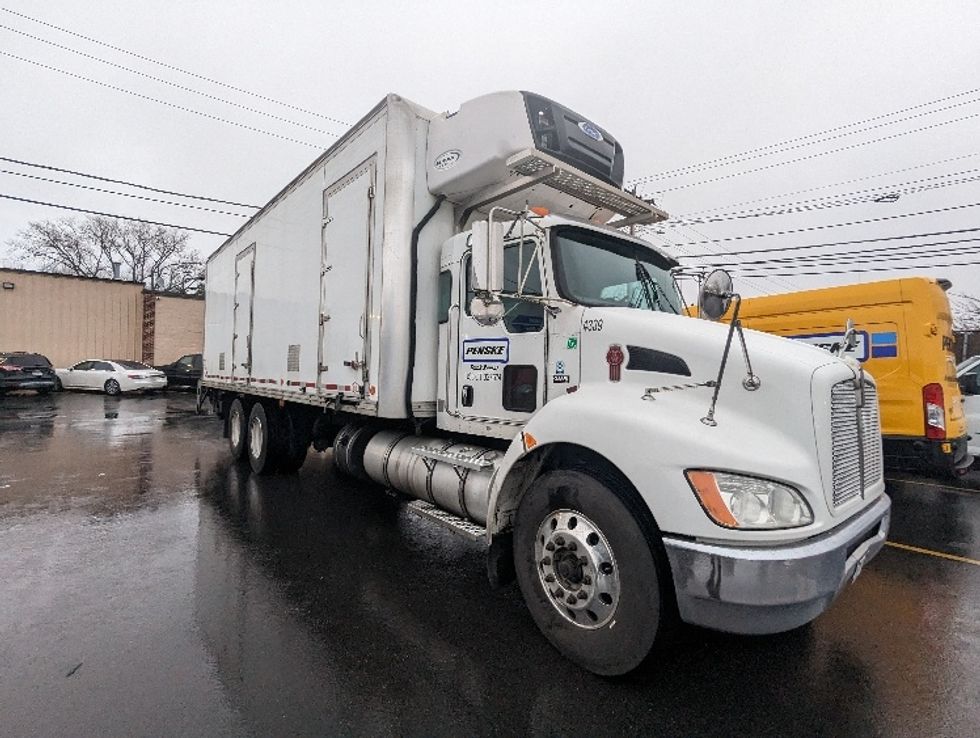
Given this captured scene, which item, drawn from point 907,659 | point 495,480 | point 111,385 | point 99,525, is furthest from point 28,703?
point 111,385

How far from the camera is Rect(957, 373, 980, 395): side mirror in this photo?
336 inches

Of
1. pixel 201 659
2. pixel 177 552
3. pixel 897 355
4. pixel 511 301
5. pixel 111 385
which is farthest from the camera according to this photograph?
pixel 111 385

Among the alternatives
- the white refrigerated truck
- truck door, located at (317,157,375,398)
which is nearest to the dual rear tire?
the white refrigerated truck

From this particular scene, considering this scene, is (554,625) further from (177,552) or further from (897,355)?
(897,355)

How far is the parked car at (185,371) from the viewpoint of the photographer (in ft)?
79.3

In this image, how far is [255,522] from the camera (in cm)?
564

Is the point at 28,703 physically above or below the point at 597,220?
below

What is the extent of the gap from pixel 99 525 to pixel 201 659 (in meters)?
A: 3.47

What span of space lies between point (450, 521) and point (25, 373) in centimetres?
2540

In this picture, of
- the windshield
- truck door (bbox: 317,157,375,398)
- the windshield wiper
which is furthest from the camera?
truck door (bbox: 317,157,375,398)

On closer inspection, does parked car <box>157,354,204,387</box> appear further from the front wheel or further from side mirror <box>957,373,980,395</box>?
side mirror <box>957,373,980,395</box>

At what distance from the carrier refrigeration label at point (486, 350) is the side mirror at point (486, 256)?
0.78m

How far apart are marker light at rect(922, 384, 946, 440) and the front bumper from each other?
561 cm

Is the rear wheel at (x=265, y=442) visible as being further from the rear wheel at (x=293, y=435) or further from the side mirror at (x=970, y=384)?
the side mirror at (x=970, y=384)
